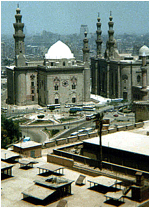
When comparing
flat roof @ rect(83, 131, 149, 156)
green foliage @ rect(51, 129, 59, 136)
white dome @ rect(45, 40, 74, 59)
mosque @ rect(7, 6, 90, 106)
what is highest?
white dome @ rect(45, 40, 74, 59)

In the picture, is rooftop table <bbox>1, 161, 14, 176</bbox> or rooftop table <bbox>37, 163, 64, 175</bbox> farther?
rooftop table <bbox>1, 161, 14, 176</bbox>

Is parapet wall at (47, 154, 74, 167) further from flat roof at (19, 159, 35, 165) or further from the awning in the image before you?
the awning

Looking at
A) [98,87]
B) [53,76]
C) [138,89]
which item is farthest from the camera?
[98,87]

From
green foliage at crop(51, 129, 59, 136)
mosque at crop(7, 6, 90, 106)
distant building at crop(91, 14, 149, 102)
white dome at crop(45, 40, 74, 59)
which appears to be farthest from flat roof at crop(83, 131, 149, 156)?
white dome at crop(45, 40, 74, 59)

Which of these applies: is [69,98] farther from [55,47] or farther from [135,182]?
[135,182]

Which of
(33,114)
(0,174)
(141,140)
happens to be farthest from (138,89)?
(0,174)

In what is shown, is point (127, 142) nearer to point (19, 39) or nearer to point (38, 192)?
point (38, 192)
